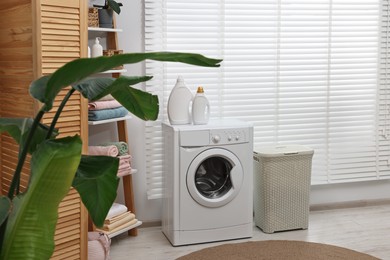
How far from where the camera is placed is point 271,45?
423cm

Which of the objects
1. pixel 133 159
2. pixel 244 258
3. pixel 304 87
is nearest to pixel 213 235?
pixel 244 258

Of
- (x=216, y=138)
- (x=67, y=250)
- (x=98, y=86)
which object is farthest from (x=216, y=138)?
(x=98, y=86)

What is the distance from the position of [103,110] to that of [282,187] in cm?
151

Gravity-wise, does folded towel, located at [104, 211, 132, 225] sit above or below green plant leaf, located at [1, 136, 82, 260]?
below

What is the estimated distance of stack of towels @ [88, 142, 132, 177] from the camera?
3498 mm

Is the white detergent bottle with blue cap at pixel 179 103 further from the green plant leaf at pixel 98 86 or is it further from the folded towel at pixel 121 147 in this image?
the green plant leaf at pixel 98 86

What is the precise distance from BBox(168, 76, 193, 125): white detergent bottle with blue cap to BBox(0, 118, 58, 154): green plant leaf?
2.34 m

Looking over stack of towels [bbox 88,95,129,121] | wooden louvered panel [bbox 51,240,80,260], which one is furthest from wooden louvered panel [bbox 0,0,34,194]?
stack of towels [bbox 88,95,129,121]

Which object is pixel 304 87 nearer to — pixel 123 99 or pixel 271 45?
pixel 271 45

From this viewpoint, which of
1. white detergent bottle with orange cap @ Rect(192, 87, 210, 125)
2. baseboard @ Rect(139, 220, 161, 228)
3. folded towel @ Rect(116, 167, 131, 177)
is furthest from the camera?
baseboard @ Rect(139, 220, 161, 228)

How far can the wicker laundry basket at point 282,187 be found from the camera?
3.93 m

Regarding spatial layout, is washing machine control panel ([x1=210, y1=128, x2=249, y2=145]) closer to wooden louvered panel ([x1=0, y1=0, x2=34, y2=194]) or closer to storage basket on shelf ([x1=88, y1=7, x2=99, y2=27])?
storage basket on shelf ([x1=88, y1=7, x2=99, y2=27])

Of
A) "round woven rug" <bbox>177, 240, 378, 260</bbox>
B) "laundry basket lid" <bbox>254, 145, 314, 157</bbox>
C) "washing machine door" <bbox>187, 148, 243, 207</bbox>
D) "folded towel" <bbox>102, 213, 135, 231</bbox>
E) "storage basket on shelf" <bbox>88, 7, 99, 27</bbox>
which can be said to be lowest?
"round woven rug" <bbox>177, 240, 378, 260</bbox>

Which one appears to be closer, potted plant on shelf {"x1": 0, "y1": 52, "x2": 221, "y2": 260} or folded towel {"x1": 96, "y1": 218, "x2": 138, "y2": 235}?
potted plant on shelf {"x1": 0, "y1": 52, "x2": 221, "y2": 260}
